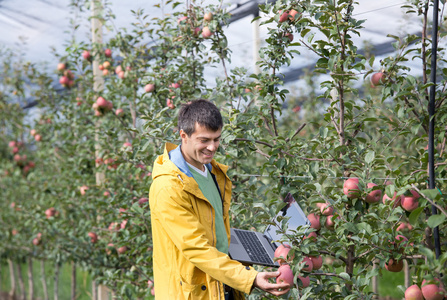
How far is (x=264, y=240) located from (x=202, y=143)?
472 mm

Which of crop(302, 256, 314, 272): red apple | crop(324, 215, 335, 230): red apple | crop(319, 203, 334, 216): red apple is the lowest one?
crop(302, 256, 314, 272): red apple

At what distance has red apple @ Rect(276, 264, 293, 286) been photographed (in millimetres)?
1555

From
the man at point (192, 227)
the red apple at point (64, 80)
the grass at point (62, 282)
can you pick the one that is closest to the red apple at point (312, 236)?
the man at point (192, 227)

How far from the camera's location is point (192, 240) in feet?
4.81

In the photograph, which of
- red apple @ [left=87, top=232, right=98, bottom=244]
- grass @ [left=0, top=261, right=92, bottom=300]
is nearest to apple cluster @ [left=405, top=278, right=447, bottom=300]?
red apple @ [left=87, top=232, right=98, bottom=244]

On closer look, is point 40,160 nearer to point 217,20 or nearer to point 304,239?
point 217,20

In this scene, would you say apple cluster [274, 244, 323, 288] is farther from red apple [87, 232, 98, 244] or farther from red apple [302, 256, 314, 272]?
red apple [87, 232, 98, 244]

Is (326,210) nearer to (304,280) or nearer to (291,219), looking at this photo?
(291,219)

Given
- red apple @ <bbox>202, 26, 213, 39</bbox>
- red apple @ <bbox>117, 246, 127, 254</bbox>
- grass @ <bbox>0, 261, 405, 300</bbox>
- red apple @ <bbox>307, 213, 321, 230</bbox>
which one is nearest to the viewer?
red apple @ <bbox>307, 213, 321, 230</bbox>

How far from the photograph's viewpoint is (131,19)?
418cm

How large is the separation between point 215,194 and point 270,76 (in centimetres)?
66

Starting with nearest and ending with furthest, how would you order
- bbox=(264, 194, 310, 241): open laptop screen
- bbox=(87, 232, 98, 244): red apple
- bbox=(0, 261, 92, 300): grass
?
bbox=(264, 194, 310, 241): open laptop screen → bbox=(87, 232, 98, 244): red apple → bbox=(0, 261, 92, 300): grass

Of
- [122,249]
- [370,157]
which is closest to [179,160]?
[370,157]

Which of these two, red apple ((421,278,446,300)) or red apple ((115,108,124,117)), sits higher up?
red apple ((115,108,124,117))
